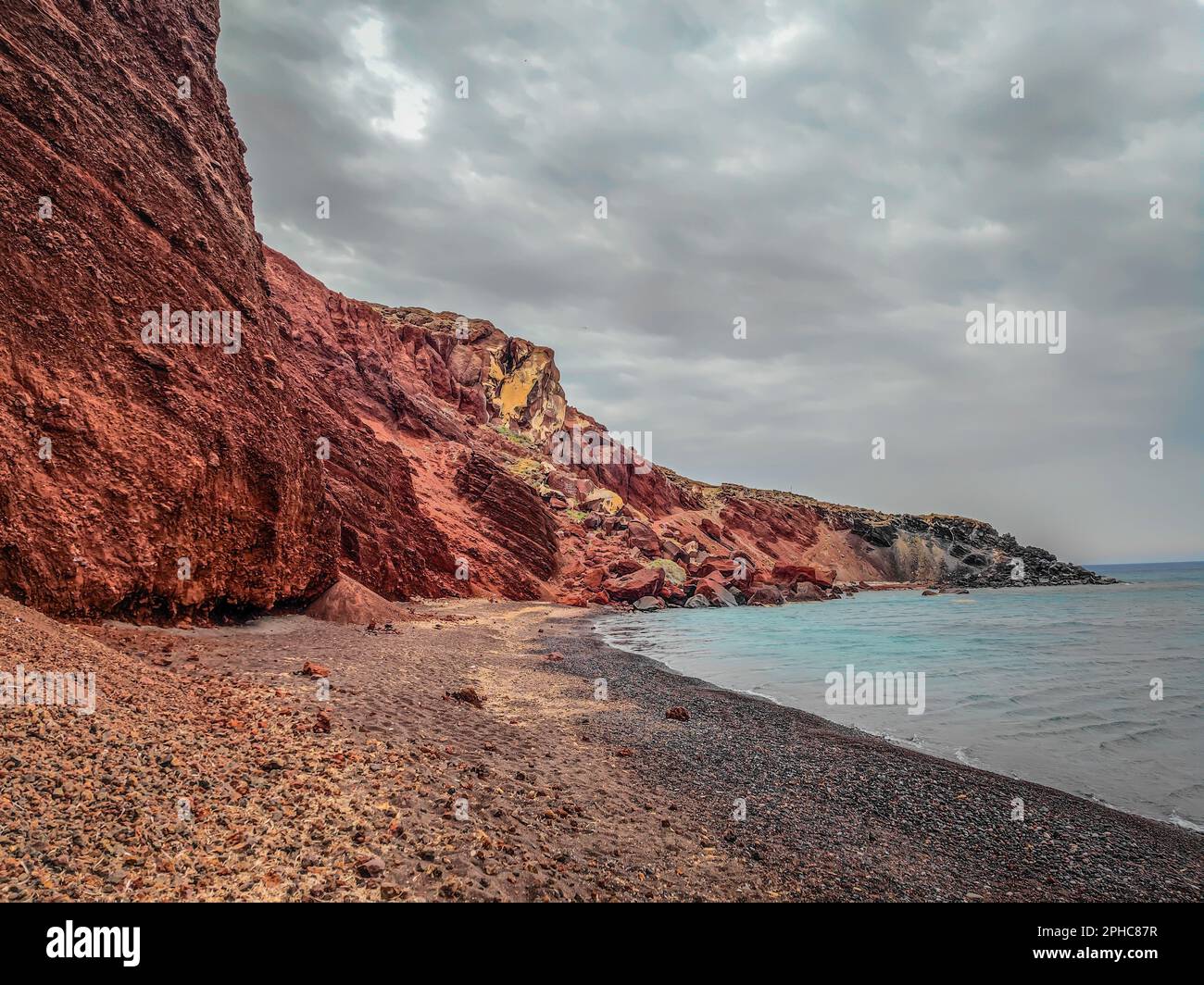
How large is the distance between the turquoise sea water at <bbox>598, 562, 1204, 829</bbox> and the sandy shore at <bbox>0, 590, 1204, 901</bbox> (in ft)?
5.98

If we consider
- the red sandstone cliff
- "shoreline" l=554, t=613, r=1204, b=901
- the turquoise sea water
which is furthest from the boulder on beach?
"shoreline" l=554, t=613, r=1204, b=901

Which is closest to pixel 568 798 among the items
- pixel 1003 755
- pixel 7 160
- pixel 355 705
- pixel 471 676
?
pixel 355 705

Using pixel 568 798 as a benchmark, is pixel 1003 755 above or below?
below

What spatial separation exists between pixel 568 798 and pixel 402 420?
4435 cm

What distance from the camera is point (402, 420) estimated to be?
46750 millimetres

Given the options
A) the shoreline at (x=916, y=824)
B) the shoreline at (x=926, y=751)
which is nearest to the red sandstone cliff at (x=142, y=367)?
the shoreline at (x=916, y=824)

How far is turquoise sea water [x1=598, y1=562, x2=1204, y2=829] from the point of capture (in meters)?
9.83

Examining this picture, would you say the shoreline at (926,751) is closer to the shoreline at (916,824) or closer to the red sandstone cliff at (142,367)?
the shoreline at (916,824)

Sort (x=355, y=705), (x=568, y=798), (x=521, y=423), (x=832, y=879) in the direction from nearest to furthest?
1. (x=832, y=879)
2. (x=568, y=798)
3. (x=355, y=705)
4. (x=521, y=423)

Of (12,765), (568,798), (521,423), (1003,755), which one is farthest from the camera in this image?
(521,423)

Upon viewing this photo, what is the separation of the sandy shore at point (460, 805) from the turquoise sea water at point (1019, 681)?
182 cm

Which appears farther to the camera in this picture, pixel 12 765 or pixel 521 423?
pixel 521 423

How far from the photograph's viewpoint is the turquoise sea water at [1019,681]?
983cm
